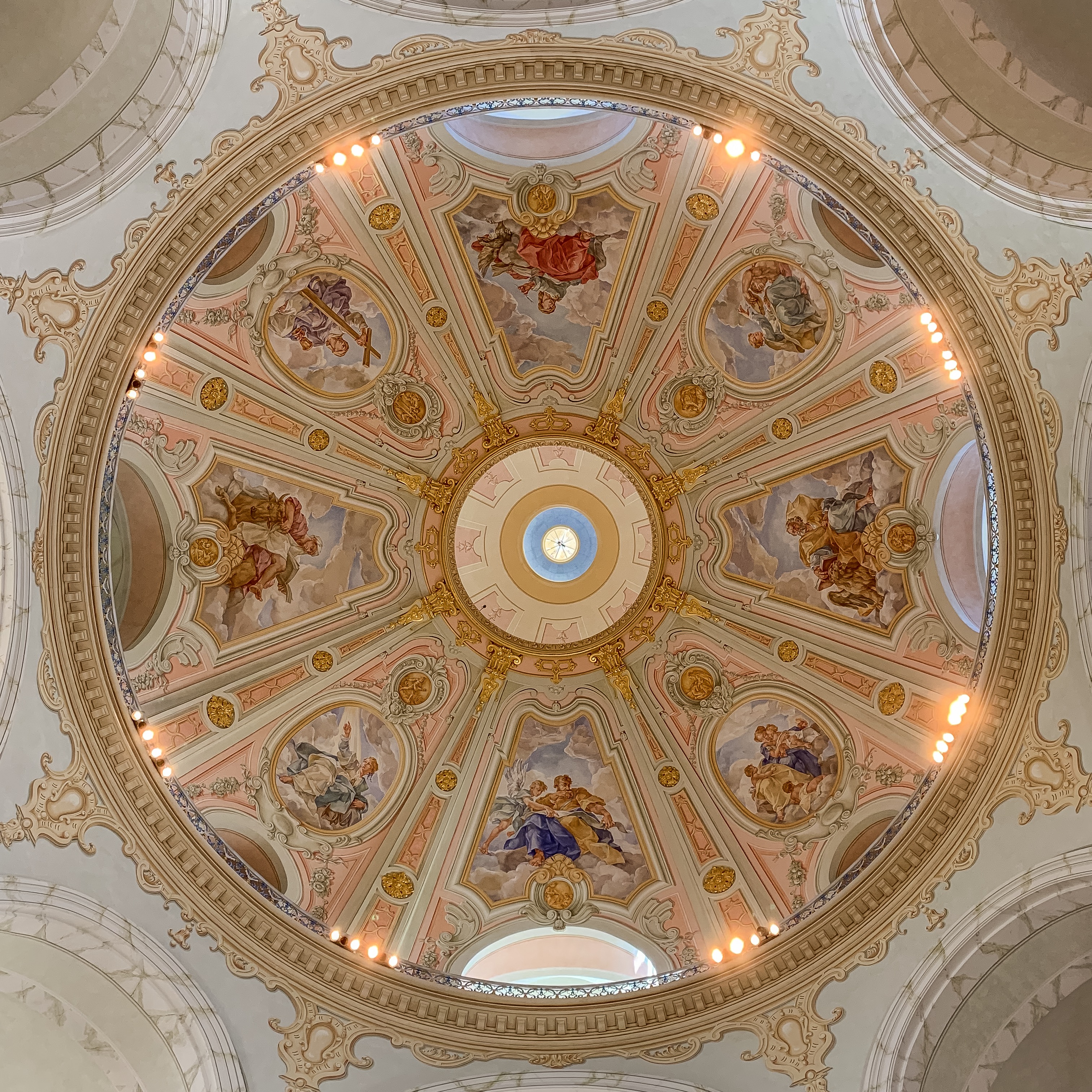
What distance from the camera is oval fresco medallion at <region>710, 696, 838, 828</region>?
14578mm

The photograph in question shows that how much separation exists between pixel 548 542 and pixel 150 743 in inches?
295

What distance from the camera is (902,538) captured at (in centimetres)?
1440

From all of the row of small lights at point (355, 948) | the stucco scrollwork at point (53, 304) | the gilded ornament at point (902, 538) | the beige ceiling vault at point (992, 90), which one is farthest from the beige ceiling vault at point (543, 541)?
the beige ceiling vault at point (992, 90)

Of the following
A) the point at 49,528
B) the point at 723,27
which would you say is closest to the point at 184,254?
the point at 49,528

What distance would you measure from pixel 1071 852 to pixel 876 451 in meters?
6.31

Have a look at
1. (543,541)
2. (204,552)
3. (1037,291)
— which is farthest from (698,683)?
(1037,291)

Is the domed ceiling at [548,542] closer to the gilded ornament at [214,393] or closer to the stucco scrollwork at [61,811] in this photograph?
the gilded ornament at [214,393]

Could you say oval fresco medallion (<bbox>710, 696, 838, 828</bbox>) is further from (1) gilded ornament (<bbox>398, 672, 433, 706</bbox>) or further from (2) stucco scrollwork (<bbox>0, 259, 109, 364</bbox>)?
(2) stucco scrollwork (<bbox>0, 259, 109, 364</bbox>)

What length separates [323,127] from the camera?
410 inches

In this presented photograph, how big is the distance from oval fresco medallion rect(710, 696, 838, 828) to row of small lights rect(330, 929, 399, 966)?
18.3 feet

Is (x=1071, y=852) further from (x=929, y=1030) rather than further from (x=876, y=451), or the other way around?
(x=876, y=451)

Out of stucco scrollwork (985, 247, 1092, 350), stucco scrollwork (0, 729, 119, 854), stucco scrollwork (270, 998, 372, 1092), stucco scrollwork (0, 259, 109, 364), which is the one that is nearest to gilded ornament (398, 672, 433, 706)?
stucco scrollwork (270, 998, 372, 1092)

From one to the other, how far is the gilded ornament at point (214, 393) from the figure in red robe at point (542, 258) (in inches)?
162

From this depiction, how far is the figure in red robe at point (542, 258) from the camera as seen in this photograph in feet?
48.0
